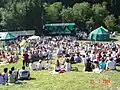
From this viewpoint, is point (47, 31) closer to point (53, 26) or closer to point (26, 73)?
point (53, 26)

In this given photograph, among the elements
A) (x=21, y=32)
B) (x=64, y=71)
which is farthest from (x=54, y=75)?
(x=21, y=32)

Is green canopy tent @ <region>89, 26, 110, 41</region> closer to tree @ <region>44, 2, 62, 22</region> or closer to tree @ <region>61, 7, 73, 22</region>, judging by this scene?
tree @ <region>61, 7, 73, 22</region>

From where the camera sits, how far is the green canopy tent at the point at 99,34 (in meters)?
58.0

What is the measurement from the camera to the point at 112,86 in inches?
811

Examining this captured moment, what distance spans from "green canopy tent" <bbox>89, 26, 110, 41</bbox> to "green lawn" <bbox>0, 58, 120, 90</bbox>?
32677 mm

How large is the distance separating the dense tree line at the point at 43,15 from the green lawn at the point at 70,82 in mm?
46586

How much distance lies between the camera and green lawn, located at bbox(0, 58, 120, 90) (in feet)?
68.2

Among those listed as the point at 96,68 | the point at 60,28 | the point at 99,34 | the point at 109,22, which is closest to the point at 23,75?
the point at 96,68

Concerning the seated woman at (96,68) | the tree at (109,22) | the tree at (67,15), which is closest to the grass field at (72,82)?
the seated woman at (96,68)

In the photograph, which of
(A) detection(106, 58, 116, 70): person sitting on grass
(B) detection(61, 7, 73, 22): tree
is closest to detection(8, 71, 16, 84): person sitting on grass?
(A) detection(106, 58, 116, 70): person sitting on grass

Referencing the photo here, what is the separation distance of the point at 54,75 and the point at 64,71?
1.92 meters

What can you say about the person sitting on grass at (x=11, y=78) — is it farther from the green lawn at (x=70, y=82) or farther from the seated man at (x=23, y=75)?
the seated man at (x=23, y=75)

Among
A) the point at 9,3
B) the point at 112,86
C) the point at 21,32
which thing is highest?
the point at 9,3

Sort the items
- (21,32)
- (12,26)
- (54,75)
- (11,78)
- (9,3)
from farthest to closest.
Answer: (9,3) → (12,26) → (21,32) → (54,75) → (11,78)
